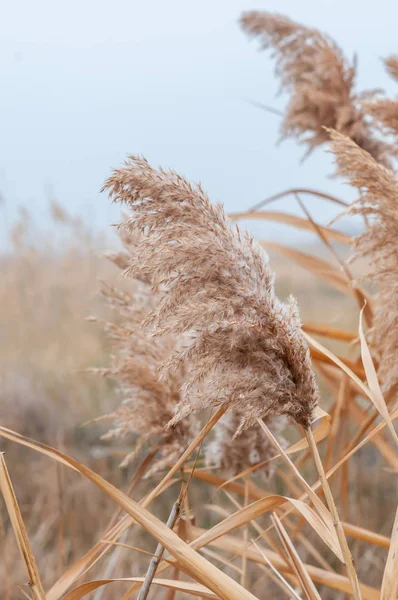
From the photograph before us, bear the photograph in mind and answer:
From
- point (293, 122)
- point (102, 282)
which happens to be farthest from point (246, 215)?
point (102, 282)

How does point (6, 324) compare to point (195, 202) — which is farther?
point (6, 324)

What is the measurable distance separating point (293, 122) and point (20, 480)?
6.32 feet

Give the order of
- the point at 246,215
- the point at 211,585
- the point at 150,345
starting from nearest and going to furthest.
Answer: the point at 211,585 < the point at 150,345 < the point at 246,215

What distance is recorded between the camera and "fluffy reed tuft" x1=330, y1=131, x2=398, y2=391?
2.73 ft

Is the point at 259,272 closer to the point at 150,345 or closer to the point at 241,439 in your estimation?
the point at 150,345

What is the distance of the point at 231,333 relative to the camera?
0.62 m

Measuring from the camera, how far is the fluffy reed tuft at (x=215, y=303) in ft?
2.01

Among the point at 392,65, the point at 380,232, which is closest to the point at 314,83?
the point at 392,65

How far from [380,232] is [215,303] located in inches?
15.7

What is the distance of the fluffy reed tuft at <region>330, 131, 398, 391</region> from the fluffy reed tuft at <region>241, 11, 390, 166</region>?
0.48m

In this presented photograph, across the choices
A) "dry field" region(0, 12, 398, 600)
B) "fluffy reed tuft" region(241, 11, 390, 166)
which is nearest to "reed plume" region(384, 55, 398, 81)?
"dry field" region(0, 12, 398, 600)

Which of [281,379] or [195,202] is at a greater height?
[195,202]

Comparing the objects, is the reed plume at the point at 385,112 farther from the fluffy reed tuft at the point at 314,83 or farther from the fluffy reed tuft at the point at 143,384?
the fluffy reed tuft at the point at 143,384

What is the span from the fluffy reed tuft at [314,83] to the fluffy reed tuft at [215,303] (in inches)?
31.6
